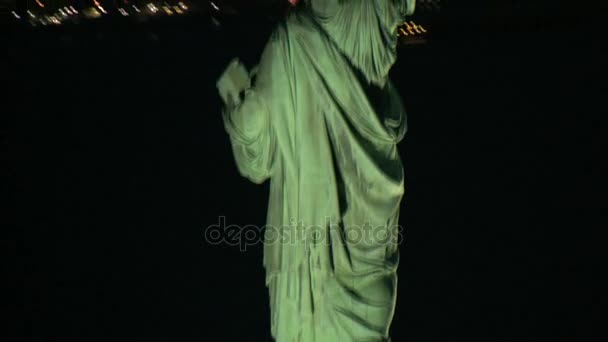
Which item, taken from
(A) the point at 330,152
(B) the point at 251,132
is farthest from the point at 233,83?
(A) the point at 330,152

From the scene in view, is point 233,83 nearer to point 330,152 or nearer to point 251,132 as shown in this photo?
point 251,132

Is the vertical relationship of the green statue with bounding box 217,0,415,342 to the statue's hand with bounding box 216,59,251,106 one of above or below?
below

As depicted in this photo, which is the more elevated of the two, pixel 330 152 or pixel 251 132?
pixel 251 132

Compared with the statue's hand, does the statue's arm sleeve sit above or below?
below

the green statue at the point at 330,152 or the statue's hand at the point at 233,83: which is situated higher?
the statue's hand at the point at 233,83

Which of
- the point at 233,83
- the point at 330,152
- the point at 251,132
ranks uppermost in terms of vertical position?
the point at 233,83
